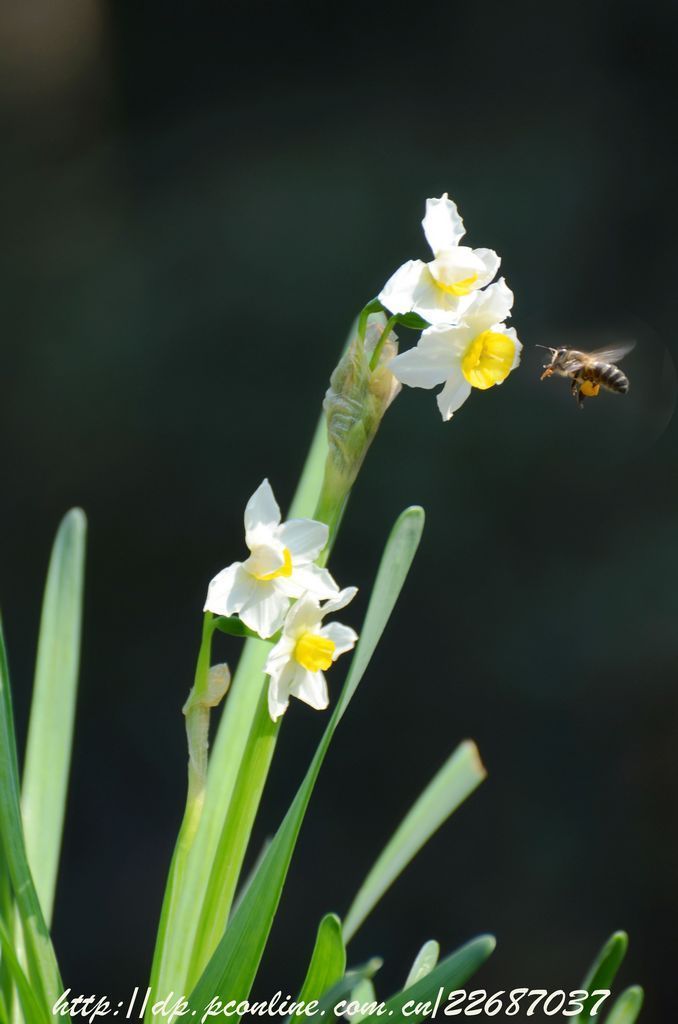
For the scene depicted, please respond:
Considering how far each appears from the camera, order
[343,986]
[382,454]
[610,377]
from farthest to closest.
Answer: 1. [382,454]
2. [610,377]
3. [343,986]

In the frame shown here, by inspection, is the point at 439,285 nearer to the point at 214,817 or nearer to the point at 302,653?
the point at 302,653

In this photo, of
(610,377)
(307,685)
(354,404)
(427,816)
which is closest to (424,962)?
(427,816)

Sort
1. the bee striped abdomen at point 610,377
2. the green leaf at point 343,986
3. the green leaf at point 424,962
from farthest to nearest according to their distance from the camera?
1. the bee striped abdomen at point 610,377
2. the green leaf at point 424,962
3. the green leaf at point 343,986

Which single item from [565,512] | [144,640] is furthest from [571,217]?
[144,640]

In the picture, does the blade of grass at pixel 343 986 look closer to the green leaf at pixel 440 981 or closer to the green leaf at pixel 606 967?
the green leaf at pixel 440 981

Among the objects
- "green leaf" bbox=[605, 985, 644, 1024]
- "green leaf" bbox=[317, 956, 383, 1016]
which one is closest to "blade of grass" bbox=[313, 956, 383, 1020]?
"green leaf" bbox=[317, 956, 383, 1016]

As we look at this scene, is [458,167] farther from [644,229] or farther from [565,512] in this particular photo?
[565,512]

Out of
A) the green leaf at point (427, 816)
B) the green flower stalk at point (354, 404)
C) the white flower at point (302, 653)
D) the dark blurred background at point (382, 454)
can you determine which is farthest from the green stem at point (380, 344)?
the dark blurred background at point (382, 454)
